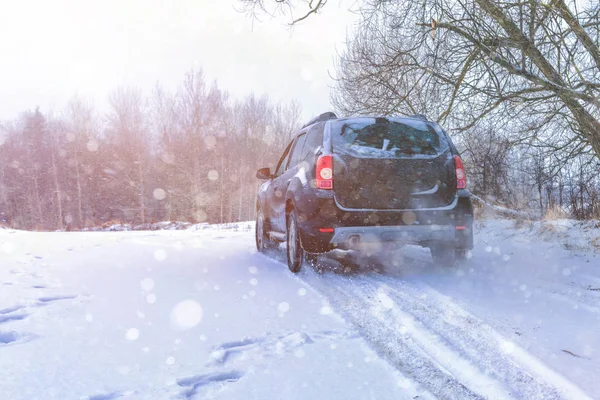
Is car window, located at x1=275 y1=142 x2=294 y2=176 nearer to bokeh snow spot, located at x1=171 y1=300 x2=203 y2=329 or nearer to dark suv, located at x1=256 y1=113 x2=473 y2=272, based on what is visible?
dark suv, located at x1=256 y1=113 x2=473 y2=272

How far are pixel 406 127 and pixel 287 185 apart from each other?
171cm

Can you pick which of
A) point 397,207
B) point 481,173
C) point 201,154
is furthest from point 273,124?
point 397,207

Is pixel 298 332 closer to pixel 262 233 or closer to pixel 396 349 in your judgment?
pixel 396 349

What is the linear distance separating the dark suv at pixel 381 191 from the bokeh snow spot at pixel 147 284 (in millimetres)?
1638

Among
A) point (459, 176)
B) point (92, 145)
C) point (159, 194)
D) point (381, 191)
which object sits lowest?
point (381, 191)

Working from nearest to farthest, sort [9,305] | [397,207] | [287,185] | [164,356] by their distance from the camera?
[164,356] < [9,305] < [397,207] < [287,185]

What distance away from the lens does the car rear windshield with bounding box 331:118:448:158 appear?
15.2ft

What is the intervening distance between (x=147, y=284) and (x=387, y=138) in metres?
2.98

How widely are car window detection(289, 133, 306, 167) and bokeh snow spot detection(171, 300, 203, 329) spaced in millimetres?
2761

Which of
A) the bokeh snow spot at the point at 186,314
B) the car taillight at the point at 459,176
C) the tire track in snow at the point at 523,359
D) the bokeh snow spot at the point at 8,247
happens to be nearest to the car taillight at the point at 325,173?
the car taillight at the point at 459,176

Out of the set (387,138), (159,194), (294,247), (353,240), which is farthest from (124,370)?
(159,194)

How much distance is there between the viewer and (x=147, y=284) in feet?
13.6

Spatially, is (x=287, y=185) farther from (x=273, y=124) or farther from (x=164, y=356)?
(x=273, y=124)

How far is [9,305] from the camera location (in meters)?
3.18
